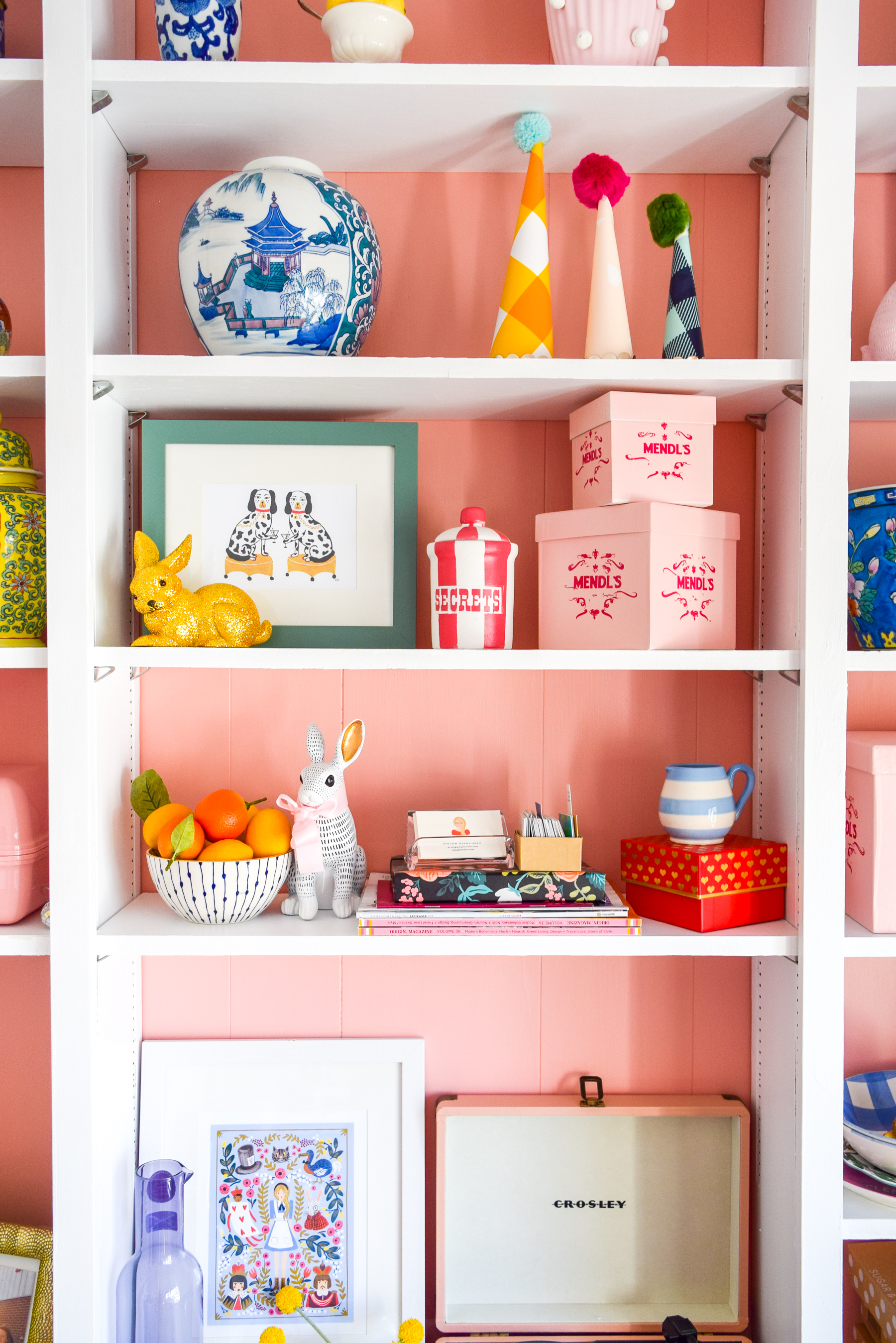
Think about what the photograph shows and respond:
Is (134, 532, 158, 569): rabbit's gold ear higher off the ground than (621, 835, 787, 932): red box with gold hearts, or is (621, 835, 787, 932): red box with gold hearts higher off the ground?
(134, 532, 158, 569): rabbit's gold ear

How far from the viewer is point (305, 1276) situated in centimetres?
116

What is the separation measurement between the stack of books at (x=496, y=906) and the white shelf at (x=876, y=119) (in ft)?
3.08

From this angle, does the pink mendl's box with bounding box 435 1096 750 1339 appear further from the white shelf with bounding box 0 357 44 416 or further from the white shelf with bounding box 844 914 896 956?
the white shelf with bounding box 0 357 44 416

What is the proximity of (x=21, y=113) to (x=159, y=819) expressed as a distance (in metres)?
0.87

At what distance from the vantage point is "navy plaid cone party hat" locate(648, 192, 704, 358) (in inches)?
40.7

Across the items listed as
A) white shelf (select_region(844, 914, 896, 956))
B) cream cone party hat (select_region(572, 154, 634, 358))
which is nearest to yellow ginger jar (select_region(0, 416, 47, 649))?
cream cone party hat (select_region(572, 154, 634, 358))

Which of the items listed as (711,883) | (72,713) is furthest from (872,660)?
(72,713)

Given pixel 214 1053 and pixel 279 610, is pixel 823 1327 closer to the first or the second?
pixel 214 1053

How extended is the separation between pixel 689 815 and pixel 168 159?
1.08 meters

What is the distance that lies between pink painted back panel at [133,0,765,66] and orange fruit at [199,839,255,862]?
104cm

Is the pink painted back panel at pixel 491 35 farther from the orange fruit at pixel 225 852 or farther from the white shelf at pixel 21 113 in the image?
the orange fruit at pixel 225 852

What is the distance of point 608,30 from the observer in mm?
1002

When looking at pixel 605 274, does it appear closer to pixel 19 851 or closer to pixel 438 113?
pixel 438 113

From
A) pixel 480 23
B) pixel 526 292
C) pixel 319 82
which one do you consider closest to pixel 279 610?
pixel 526 292
